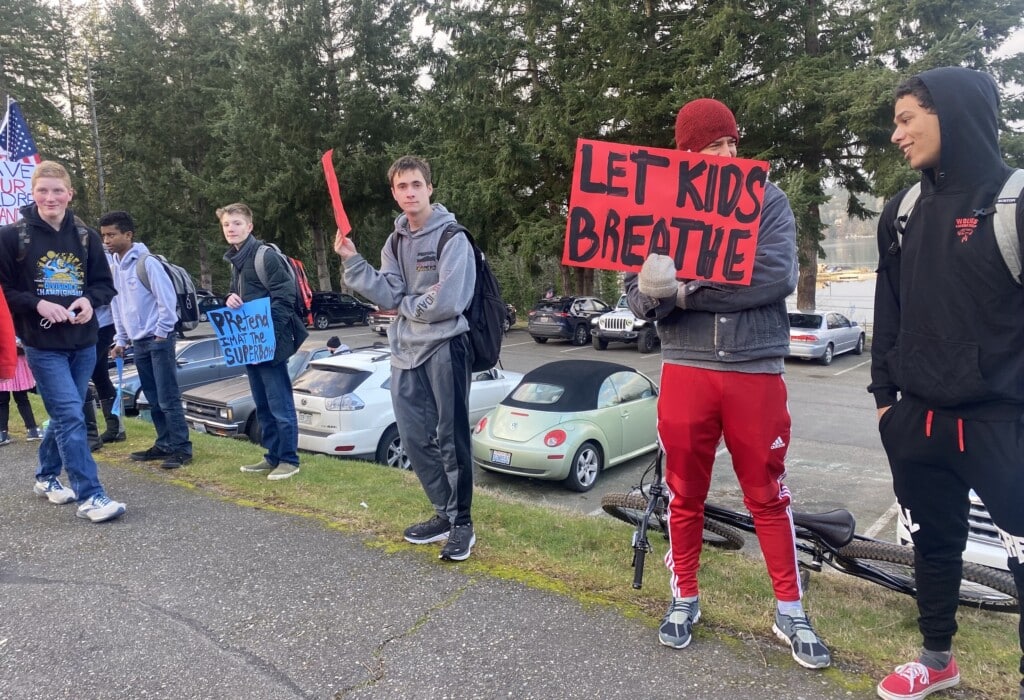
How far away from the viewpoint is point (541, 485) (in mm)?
8273

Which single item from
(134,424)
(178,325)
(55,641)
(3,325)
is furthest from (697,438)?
(134,424)

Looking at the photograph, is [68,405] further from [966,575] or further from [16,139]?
[966,575]

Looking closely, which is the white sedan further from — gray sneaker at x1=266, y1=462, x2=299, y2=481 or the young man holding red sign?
the young man holding red sign

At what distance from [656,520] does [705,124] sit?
213 centimetres

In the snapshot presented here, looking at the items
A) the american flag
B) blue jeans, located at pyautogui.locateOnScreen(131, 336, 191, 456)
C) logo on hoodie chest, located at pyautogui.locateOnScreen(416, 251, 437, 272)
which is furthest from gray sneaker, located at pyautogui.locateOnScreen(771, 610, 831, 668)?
the american flag

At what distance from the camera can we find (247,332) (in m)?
5.10

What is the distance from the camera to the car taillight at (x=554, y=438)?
776 cm

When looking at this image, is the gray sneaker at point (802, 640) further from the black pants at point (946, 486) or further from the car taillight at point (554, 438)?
the car taillight at point (554, 438)

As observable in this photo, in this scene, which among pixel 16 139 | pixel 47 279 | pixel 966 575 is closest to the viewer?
pixel 966 575

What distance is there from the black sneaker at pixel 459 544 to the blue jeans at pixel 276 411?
6.90 ft

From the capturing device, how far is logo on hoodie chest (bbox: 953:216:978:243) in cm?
216

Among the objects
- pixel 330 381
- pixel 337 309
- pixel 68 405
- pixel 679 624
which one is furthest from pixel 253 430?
pixel 337 309

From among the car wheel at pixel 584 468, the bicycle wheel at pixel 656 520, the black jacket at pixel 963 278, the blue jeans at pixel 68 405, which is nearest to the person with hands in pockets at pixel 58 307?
the blue jeans at pixel 68 405

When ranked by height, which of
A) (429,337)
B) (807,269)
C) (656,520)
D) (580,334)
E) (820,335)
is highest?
(429,337)
